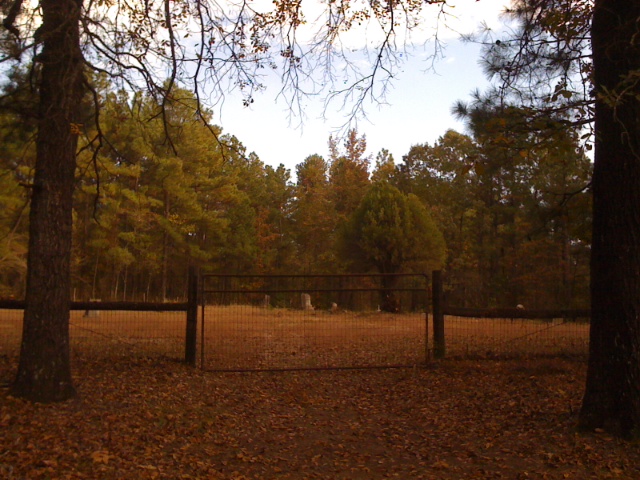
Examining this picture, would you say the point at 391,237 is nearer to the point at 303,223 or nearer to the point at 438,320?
the point at 303,223

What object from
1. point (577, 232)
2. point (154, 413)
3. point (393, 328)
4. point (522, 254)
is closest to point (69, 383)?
point (154, 413)

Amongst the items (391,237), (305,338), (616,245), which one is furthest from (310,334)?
(391,237)

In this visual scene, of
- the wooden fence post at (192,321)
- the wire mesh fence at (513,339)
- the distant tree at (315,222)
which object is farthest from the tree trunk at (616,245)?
the distant tree at (315,222)

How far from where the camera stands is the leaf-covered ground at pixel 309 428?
5.46m

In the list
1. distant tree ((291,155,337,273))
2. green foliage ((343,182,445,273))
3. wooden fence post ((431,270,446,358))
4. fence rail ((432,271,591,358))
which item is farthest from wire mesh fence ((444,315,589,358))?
distant tree ((291,155,337,273))

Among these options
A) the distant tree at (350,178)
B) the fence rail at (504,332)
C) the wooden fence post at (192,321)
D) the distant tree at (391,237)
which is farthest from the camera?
the distant tree at (350,178)

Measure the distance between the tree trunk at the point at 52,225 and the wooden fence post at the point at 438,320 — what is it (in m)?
6.28

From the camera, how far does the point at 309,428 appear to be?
7.20 meters

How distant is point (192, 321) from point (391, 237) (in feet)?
61.5

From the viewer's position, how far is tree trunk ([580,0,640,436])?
19.8ft

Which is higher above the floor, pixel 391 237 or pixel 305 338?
pixel 391 237

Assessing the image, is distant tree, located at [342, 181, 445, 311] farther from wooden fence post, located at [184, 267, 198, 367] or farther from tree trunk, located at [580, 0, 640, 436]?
tree trunk, located at [580, 0, 640, 436]

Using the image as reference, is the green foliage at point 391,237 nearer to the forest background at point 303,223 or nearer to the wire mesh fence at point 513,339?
the forest background at point 303,223

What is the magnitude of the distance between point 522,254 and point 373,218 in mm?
11172
